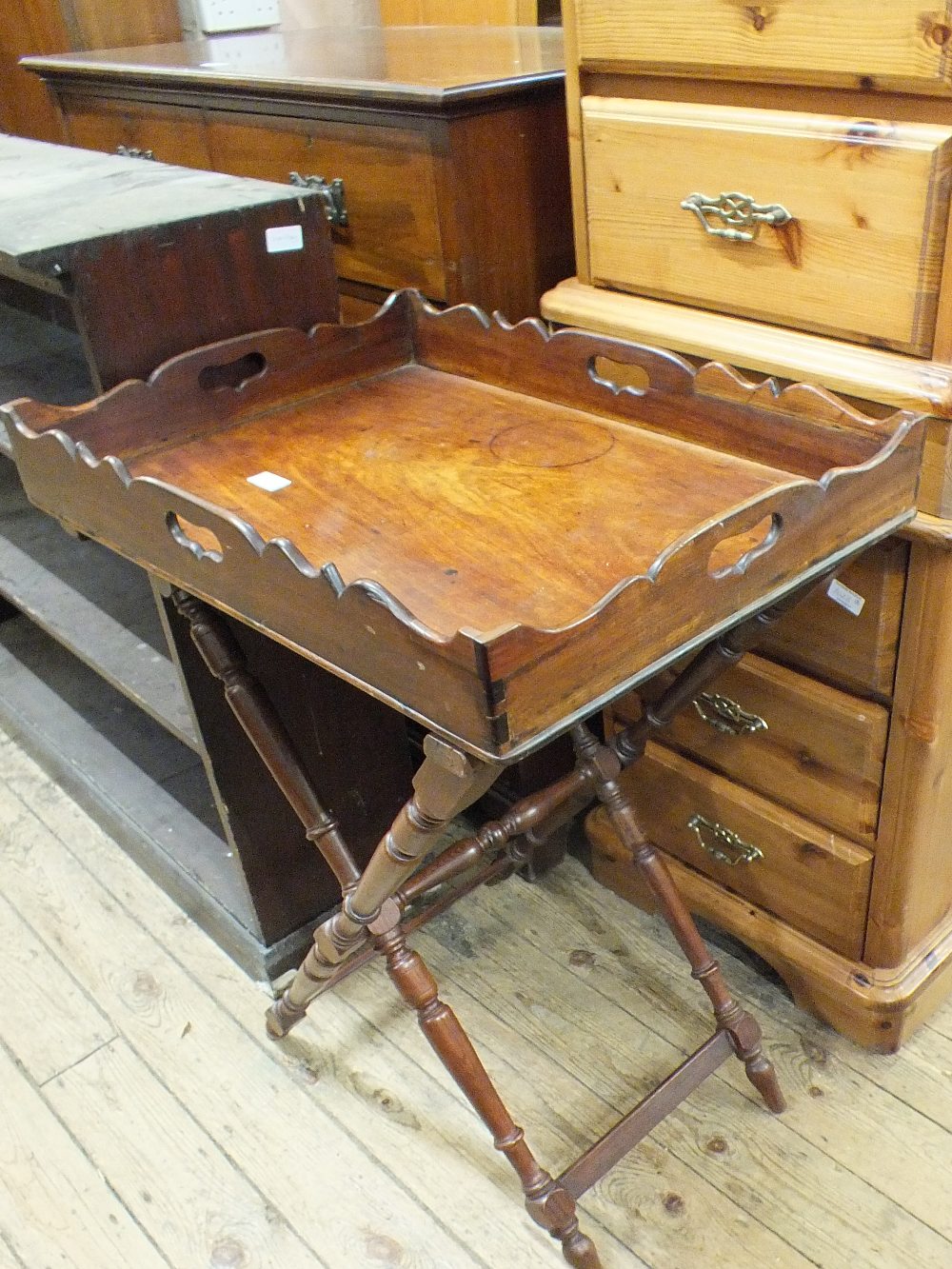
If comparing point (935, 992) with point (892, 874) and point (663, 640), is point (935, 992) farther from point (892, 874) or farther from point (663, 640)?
point (663, 640)

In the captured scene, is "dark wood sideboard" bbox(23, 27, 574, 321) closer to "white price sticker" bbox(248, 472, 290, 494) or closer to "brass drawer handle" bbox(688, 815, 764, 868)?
"white price sticker" bbox(248, 472, 290, 494)

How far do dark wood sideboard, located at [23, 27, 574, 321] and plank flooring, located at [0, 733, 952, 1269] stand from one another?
969 millimetres

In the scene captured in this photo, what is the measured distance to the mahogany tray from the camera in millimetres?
875

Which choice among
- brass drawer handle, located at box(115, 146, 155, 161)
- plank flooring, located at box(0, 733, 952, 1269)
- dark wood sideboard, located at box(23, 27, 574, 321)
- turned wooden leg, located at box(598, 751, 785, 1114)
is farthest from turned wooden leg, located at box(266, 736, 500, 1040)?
brass drawer handle, located at box(115, 146, 155, 161)

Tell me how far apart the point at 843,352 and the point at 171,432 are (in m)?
0.75

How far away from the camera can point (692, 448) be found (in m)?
1.23

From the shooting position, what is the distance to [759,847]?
1.55m

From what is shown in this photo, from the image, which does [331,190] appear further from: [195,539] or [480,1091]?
[480,1091]

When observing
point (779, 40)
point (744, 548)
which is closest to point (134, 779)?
point (744, 548)

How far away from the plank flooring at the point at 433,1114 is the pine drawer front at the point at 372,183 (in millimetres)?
979

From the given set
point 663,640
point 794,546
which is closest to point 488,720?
point 663,640

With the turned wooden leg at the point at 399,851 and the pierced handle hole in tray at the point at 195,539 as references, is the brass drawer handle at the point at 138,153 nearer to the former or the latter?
the pierced handle hole in tray at the point at 195,539

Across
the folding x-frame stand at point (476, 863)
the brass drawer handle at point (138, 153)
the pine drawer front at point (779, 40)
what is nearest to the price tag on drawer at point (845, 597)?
the folding x-frame stand at point (476, 863)

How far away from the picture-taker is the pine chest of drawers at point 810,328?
1.04 metres
